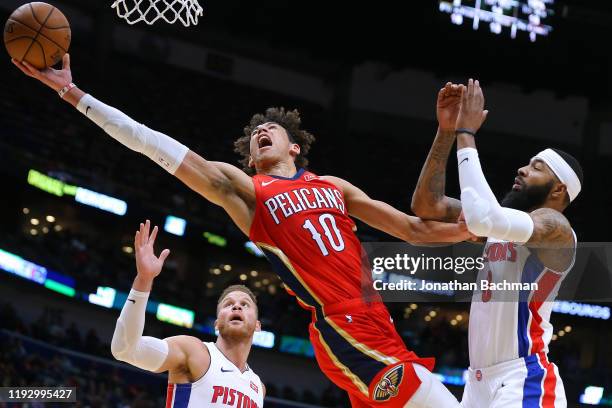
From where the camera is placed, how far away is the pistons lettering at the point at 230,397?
5.93 metres

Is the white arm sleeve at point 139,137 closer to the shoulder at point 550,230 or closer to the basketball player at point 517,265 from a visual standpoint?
the basketball player at point 517,265

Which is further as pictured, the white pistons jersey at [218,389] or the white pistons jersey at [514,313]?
the white pistons jersey at [218,389]

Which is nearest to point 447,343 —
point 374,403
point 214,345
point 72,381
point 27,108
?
point 72,381

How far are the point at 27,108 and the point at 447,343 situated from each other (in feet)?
38.0

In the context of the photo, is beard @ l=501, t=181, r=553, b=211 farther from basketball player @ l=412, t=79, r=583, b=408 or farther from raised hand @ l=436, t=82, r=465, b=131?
raised hand @ l=436, t=82, r=465, b=131

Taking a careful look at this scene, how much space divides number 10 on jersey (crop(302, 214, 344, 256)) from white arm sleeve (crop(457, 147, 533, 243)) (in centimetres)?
79

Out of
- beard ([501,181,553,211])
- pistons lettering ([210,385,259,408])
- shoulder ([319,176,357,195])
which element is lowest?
pistons lettering ([210,385,259,408])

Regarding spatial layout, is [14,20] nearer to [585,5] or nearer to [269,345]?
[269,345]

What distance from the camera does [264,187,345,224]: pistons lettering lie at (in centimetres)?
498

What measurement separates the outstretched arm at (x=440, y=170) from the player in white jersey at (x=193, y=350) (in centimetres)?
159

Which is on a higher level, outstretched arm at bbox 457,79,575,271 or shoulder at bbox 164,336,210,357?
outstretched arm at bbox 457,79,575,271

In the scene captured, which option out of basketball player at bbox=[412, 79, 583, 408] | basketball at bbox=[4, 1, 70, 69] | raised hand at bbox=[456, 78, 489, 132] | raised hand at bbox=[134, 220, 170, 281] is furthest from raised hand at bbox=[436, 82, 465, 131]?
basketball at bbox=[4, 1, 70, 69]

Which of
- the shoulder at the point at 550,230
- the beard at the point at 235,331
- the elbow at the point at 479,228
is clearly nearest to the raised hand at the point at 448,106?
the shoulder at the point at 550,230

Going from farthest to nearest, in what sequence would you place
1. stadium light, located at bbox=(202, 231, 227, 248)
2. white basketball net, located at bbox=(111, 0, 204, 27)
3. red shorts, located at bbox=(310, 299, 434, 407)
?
stadium light, located at bbox=(202, 231, 227, 248)
white basketball net, located at bbox=(111, 0, 204, 27)
red shorts, located at bbox=(310, 299, 434, 407)
